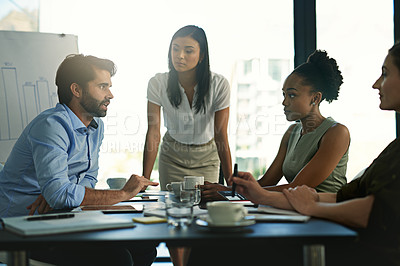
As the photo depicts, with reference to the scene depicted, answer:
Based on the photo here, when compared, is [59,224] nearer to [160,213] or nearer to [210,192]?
[160,213]

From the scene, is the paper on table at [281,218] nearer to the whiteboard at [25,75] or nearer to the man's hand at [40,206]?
the man's hand at [40,206]

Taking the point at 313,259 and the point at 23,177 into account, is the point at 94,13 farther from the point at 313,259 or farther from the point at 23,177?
the point at 313,259

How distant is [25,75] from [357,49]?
2592 millimetres

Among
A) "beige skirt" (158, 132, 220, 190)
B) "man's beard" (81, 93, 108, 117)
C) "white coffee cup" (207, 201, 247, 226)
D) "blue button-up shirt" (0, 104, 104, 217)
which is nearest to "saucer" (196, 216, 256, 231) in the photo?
"white coffee cup" (207, 201, 247, 226)

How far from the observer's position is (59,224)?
3.51 feet

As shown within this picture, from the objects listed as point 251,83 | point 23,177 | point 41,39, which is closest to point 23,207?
point 23,177

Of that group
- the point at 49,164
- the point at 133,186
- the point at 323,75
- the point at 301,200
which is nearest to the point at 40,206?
the point at 49,164

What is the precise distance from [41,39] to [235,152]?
Answer: 1.72 m

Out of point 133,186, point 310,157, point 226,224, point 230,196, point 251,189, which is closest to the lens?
point 226,224

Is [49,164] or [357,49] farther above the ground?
[357,49]

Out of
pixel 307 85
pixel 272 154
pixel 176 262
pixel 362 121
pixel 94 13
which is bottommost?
pixel 176 262

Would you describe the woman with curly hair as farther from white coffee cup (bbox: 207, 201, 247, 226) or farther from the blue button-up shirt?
white coffee cup (bbox: 207, 201, 247, 226)

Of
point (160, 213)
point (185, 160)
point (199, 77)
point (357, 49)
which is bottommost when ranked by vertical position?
point (185, 160)

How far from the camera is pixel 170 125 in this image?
9.34 ft
